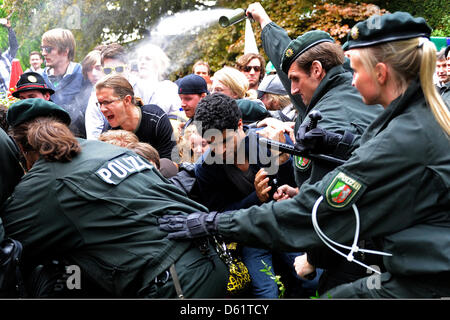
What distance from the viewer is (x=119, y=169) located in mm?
2705

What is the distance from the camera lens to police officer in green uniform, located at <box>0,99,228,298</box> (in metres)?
2.55

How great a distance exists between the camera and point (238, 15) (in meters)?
4.35

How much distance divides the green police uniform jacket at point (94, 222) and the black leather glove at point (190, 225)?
0.05 m

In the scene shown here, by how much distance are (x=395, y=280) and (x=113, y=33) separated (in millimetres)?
9889

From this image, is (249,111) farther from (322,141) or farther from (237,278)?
(322,141)

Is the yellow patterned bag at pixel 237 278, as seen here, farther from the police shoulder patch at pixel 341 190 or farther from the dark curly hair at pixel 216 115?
the police shoulder patch at pixel 341 190

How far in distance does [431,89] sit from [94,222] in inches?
64.9

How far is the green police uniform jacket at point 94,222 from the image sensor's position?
2551mm

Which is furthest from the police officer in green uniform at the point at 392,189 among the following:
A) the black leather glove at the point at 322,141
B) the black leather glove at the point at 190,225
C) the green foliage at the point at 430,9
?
the green foliage at the point at 430,9

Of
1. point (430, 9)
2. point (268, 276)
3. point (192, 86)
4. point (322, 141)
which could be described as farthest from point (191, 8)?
point (322, 141)

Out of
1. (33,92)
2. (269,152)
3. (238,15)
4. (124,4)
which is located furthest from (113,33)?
(269,152)

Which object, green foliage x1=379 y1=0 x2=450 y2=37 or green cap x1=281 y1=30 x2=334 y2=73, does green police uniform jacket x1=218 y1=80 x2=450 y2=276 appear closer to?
green cap x1=281 y1=30 x2=334 y2=73

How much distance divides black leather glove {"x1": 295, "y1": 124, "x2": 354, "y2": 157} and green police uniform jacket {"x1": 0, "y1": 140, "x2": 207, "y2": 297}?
31.2 inches
